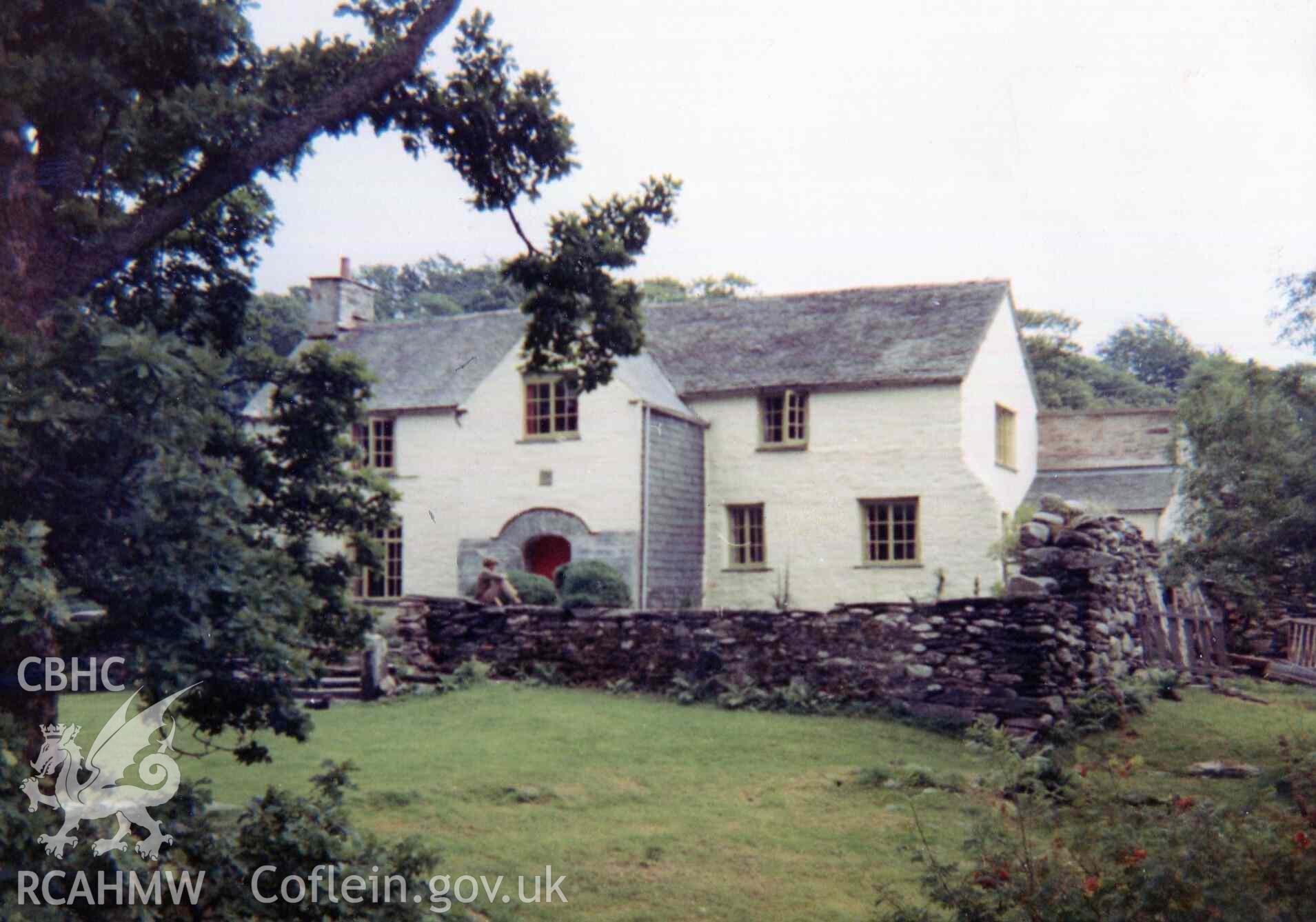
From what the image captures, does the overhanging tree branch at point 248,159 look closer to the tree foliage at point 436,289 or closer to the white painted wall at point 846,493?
the white painted wall at point 846,493

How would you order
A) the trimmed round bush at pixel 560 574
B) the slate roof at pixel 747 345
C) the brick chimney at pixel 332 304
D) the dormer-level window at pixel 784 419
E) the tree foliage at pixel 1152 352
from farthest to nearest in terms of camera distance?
the tree foliage at pixel 1152 352 → the brick chimney at pixel 332 304 → the dormer-level window at pixel 784 419 → the slate roof at pixel 747 345 → the trimmed round bush at pixel 560 574

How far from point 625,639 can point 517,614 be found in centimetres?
190

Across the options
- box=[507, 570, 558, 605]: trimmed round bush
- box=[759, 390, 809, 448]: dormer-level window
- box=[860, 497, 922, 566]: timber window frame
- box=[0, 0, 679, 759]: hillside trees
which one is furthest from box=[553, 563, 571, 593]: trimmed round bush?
box=[0, 0, 679, 759]: hillside trees

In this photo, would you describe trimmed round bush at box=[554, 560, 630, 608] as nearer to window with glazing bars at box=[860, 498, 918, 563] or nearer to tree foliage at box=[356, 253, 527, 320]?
window with glazing bars at box=[860, 498, 918, 563]

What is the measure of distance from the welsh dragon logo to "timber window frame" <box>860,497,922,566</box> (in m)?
20.7

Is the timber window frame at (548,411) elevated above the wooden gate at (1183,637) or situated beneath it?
elevated above

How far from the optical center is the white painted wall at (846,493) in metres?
25.2

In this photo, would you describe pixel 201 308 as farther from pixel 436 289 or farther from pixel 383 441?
pixel 436 289

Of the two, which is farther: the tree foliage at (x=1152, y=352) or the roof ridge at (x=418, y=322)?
the tree foliage at (x=1152, y=352)

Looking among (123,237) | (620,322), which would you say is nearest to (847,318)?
(620,322)

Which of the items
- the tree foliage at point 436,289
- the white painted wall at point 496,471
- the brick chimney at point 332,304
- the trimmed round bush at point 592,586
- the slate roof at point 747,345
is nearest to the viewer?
the trimmed round bush at point 592,586

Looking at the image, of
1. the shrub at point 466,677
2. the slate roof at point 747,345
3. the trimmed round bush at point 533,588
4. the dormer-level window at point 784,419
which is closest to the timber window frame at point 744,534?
the dormer-level window at point 784,419

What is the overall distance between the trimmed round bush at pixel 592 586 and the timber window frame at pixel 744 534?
399cm

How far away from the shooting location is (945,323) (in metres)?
26.9
